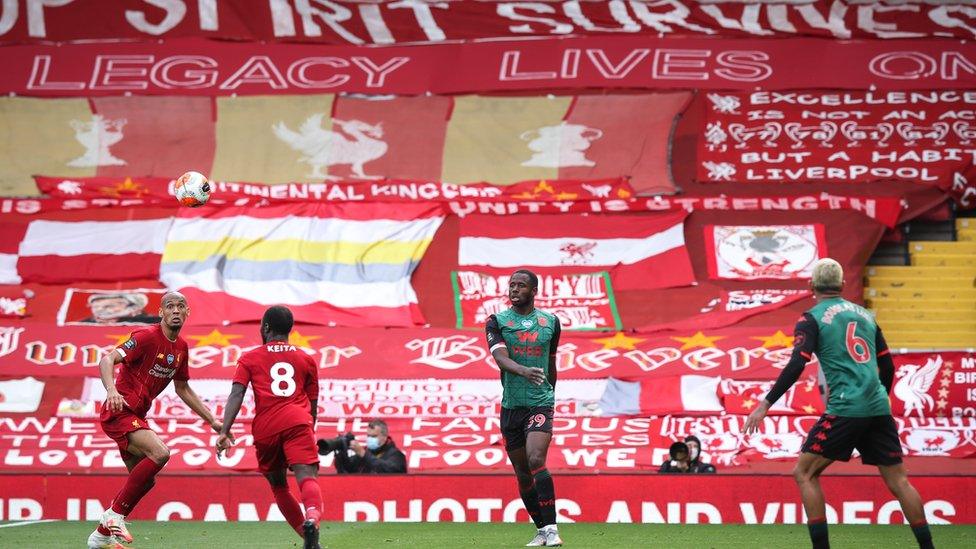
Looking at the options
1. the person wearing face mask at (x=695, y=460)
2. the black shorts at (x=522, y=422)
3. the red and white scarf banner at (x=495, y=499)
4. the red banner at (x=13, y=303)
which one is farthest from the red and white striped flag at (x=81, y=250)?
the black shorts at (x=522, y=422)


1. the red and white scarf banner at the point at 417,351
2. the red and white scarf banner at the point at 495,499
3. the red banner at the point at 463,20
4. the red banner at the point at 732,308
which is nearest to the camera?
the red and white scarf banner at the point at 495,499

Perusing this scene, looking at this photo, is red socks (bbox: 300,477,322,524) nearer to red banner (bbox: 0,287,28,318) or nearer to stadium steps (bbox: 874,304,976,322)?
red banner (bbox: 0,287,28,318)

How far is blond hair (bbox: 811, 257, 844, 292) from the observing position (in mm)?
7711

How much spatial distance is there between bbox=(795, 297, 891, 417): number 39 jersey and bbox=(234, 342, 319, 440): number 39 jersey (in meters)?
3.03

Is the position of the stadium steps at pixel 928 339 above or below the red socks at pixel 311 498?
above

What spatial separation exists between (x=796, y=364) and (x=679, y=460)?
254 inches

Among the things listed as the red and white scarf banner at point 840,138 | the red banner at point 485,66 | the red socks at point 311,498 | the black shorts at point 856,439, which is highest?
the red banner at point 485,66

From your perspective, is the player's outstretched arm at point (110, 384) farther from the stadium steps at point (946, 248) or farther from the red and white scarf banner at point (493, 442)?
the stadium steps at point (946, 248)

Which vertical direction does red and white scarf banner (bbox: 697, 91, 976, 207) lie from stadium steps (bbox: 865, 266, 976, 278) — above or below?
above

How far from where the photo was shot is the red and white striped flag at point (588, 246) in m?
19.3

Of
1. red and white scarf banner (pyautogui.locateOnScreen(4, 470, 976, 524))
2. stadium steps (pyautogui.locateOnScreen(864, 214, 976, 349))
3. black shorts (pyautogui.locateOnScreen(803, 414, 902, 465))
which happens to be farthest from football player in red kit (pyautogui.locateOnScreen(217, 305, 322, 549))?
stadium steps (pyautogui.locateOnScreen(864, 214, 976, 349))

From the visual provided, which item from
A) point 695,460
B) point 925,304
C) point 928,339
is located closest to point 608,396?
point 695,460

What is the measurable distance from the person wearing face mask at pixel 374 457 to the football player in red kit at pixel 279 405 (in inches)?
217

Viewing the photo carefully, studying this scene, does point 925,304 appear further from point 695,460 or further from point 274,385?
point 274,385
